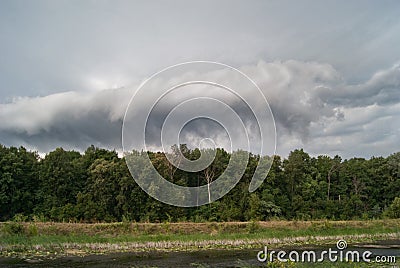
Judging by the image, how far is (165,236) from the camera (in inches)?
1234

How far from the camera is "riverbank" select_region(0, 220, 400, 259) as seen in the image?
88.5 ft

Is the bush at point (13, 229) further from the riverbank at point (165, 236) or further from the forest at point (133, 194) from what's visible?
the forest at point (133, 194)

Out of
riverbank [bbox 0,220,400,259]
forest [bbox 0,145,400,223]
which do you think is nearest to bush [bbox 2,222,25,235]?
riverbank [bbox 0,220,400,259]

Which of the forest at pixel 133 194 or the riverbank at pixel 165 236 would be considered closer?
the riverbank at pixel 165 236

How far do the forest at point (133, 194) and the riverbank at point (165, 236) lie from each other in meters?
8.41

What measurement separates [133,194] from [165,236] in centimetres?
2096

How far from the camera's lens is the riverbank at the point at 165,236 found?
2698 centimetres

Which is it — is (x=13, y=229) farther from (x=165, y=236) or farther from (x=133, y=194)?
(x=133, y=194)

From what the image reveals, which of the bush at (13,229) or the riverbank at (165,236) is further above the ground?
the bush at (13,229)

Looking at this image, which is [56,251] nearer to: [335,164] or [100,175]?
[100,175]

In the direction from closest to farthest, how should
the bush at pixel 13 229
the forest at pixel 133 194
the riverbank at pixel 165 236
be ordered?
the riverbank at pixel 165 236 < the bush at pixel 13 229 < the forest at pixel 133 194

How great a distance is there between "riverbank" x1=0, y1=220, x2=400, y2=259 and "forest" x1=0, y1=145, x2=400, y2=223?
841 centimetres

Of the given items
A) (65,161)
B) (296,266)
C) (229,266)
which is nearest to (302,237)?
(229,266)

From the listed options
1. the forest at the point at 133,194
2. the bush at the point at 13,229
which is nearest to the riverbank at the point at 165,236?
the bush at the point at 13,229
